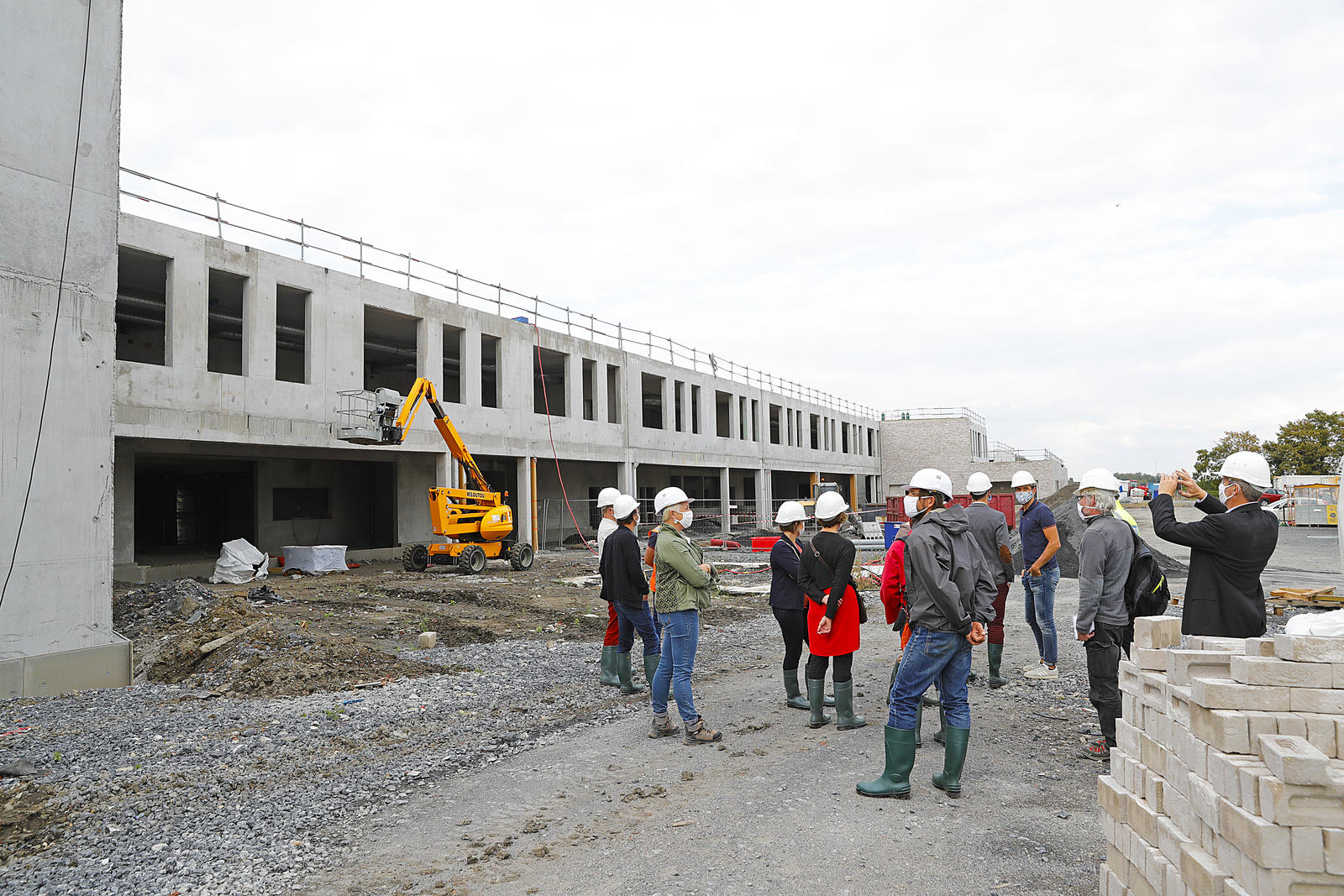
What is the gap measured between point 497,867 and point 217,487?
26.9 m

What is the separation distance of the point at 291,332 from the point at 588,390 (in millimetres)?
Answer: 12399

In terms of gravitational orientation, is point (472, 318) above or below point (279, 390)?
above

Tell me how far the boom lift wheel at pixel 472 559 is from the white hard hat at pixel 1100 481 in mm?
14515

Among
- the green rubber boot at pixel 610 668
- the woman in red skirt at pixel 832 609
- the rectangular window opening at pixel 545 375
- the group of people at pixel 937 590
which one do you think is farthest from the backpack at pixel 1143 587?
the rectangular window opening at pixel 545 375

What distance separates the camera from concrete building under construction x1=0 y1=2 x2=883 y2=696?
7.23m

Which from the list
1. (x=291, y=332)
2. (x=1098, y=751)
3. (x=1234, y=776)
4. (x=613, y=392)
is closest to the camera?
(x=1234, y=776)

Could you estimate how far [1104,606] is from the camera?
5.33 m

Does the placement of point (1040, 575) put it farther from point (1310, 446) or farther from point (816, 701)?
point (1310, 446)

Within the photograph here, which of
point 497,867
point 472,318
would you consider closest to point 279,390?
point 472,318

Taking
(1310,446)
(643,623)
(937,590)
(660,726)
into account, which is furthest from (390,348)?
(1310,446)

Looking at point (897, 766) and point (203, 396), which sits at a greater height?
point (203, 396)

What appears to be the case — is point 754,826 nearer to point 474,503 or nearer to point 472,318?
point 474,503

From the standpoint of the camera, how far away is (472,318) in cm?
2225

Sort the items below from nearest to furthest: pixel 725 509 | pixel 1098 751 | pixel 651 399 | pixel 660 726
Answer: pixel 1098 751 < pixel 660 726 < pixel 725 509 < pixel 651 399
